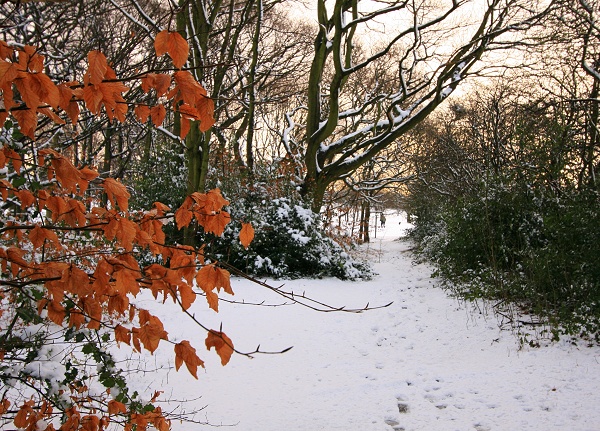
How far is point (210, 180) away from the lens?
9633 millimetres

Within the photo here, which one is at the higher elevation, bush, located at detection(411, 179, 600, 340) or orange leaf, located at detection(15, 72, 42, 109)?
orange leaf, located at detection(15, 72, 42, 109)

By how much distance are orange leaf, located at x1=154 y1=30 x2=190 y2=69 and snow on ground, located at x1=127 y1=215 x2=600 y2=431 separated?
115 inches

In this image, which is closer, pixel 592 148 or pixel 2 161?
pixel 2 161

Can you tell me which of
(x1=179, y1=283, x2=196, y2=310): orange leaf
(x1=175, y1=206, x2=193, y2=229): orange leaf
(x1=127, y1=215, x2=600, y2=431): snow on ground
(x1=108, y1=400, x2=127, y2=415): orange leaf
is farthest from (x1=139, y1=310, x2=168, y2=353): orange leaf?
(x1=127, y1=215, x2=600, y2=431): snow on ground

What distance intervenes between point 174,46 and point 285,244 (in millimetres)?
8095

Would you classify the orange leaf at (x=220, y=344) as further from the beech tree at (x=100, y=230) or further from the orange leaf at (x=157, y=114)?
the orange leaf at (x=157, y=114)

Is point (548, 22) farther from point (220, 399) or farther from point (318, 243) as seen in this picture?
point (220, 399)

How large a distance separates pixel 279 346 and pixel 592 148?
547 cm

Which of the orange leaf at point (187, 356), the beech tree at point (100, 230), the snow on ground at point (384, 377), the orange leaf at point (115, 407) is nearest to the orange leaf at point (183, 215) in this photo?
the beech tree at point (100, 230)

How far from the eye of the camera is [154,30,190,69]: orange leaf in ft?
4.47

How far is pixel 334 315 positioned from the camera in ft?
22.1

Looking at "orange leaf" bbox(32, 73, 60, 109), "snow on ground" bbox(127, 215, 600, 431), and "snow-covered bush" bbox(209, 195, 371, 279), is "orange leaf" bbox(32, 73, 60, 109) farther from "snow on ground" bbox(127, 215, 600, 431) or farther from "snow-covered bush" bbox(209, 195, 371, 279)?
"snow-covered bush" bbox(209, 195, 371, 279)

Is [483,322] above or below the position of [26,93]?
below

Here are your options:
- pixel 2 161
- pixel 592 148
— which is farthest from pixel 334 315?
pixel 2 161
